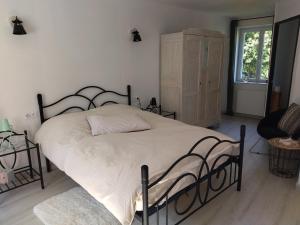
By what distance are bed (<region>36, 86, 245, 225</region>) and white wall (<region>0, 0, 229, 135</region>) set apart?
0.29 metres

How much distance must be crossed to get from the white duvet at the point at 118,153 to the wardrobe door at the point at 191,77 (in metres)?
1.13

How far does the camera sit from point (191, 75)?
4035 mm

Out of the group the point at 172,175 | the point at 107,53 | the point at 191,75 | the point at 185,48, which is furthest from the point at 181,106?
the point at 172,175

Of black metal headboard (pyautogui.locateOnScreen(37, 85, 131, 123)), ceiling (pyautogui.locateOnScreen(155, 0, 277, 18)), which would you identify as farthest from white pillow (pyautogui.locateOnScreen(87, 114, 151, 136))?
ceiling (pyautogui.locateOnScreen(155, 0, 277, 18))

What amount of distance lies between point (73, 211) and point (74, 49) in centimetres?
202

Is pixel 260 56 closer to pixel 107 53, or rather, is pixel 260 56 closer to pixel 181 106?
pixel 181 106

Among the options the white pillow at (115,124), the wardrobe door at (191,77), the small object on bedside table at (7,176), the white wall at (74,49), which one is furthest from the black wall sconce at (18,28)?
the wardrobe door at (191,77)

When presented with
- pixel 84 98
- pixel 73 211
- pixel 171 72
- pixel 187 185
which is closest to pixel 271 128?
pixel 171 72

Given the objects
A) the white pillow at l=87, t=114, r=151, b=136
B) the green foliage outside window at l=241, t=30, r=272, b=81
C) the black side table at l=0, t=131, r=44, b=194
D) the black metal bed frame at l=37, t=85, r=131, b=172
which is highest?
the green foliage outside window at l=241, t=30, r=272, b=81

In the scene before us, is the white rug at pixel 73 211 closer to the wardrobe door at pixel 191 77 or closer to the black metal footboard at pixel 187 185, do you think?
the black metal footboard at pixel 187 185

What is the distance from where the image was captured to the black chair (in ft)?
10.8

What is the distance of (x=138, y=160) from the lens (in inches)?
75.5

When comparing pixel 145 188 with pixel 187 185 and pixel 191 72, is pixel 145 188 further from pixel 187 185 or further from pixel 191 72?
pixel 191 72

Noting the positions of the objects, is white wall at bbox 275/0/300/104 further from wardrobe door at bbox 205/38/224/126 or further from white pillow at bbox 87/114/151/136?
white pillow at bbox 87/114/151/136
